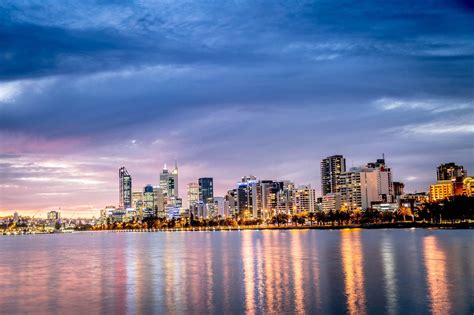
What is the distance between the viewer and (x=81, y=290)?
42906mm

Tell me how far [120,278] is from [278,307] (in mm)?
22389

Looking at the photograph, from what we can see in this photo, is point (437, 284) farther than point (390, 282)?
No

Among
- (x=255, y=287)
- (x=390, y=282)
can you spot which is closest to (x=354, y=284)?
(x=390, y=282)

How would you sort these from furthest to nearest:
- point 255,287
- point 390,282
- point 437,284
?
1. point 390,282
2. point 255,287
3. point 437,284

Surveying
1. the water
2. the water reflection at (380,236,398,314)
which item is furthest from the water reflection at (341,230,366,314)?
the water reflection at (380,236,398,314)

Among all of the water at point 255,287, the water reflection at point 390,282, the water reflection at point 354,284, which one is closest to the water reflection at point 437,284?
the water at point 255,287

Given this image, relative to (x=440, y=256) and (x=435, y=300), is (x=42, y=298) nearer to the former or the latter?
(x=435, y=300)

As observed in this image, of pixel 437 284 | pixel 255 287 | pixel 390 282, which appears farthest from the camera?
pixel 390 282

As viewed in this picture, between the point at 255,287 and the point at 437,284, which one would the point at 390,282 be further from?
the point at 255,287

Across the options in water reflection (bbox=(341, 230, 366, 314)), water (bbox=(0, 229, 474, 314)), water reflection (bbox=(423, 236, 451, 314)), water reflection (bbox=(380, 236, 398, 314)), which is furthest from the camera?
water (bbox=(0, 229, 474, 314))

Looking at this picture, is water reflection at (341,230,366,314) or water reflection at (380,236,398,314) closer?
water reflection at (341,230,366,314)

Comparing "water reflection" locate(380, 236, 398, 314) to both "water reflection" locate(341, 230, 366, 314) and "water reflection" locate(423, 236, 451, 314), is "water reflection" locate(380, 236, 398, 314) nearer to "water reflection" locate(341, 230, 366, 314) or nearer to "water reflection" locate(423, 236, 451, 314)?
"water reflection" locate(341, 230, 366, 314)

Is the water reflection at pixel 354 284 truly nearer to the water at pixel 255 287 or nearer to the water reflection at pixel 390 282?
the water at pixel 255 287

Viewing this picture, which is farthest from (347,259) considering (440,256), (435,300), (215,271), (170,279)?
(435,300)
